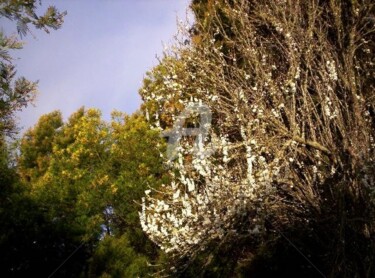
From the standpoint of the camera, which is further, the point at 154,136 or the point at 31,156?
the point at 31,156

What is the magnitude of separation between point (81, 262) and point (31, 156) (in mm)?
12975

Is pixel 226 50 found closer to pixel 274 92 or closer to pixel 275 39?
pixel 275 39

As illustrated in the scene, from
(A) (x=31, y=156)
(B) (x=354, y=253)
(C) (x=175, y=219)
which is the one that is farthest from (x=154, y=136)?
(A) (x=31, y=156)

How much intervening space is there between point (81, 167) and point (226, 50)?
6.37 m

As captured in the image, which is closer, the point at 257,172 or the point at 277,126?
the point at 257,172

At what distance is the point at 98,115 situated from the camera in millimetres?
18047

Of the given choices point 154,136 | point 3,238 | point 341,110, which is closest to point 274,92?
point 341,110

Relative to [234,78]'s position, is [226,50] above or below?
above

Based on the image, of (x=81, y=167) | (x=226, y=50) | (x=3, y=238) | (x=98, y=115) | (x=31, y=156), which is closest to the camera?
(x=3, y=238)

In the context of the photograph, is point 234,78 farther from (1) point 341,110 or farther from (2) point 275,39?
(1) point 341,110

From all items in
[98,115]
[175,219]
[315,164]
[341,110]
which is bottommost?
[175,219]

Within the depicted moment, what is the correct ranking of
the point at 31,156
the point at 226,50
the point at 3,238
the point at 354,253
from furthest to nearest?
the point at 31,156 → the point at 226,50 → the point at 3,238 → the point at 354,253

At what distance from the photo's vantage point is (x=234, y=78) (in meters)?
9.30

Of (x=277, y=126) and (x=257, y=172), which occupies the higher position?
(x=277, y=126)
